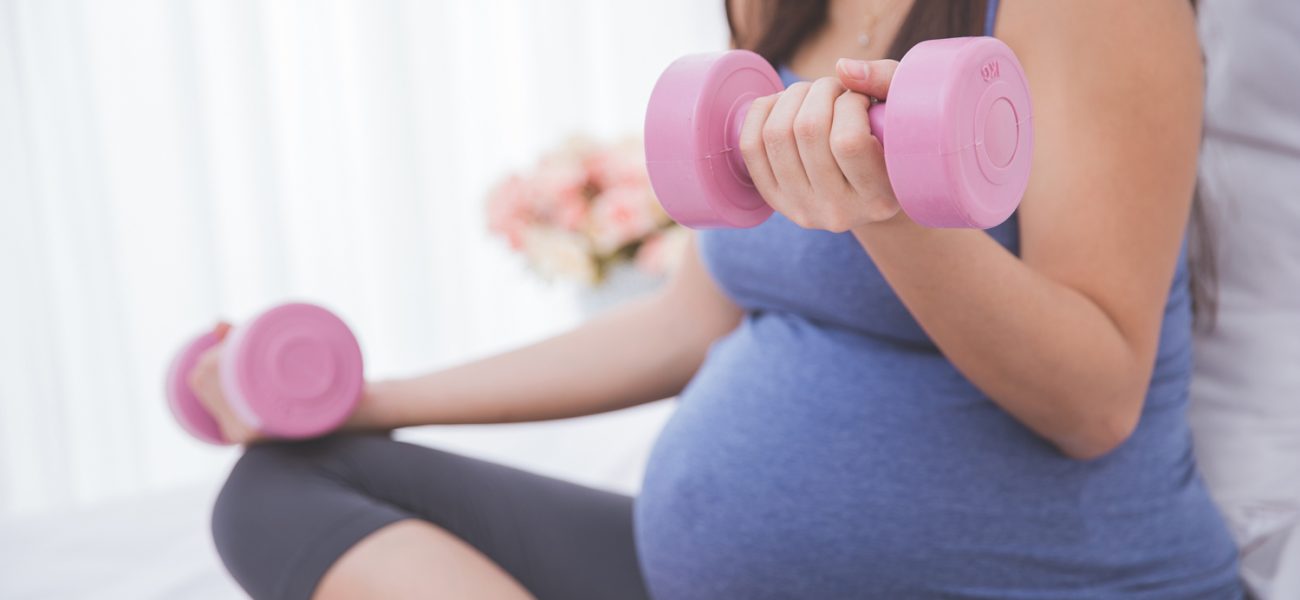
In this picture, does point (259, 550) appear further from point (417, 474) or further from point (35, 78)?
point (35, 78)

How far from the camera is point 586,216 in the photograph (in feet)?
5.53

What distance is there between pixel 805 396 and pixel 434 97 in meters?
2.00

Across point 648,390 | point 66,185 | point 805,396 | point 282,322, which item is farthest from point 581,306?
point 66,185

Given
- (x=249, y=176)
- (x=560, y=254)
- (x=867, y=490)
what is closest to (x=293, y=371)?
(x=867, y=490)

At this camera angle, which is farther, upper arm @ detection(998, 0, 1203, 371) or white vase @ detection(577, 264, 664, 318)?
white vase @ detection(577, 264, 664, 318)

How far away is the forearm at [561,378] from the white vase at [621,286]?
617mm

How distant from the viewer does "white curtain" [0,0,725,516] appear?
88.4 inches

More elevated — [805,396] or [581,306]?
[805,396]

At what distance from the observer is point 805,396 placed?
2.65 ft

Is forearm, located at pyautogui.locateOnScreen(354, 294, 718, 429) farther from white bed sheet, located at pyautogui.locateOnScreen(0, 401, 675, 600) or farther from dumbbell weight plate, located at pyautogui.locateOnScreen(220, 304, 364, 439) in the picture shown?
white bed sheet, located at pyautogui.locateOnScreen(0, 401, 675, 600)

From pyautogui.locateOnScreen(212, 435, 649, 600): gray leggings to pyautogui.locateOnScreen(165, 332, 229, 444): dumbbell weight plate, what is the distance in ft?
0.41

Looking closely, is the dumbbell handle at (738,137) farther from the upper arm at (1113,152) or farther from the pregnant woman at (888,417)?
the upper arm at (1113,152)

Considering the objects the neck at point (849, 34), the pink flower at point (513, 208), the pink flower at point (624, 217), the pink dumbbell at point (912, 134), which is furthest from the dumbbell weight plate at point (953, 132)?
the pink flower at point (513, 208)

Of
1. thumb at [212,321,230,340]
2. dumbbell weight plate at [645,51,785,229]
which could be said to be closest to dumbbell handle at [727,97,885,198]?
dumbbell weight plate at [645,51,785,229]
